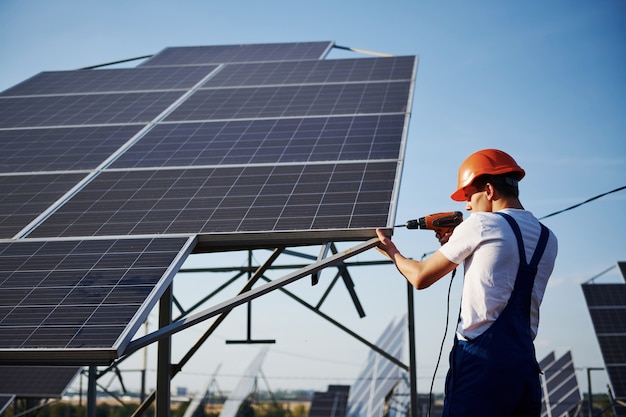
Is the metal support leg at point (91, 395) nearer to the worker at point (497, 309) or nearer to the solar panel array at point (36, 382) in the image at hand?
the worker at point (497, 309)

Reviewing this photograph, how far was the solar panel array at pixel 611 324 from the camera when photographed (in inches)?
704

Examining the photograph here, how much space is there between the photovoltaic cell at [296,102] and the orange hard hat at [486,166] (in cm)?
574

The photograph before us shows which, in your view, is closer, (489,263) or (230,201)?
(489,263)

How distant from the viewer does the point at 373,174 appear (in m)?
7.43

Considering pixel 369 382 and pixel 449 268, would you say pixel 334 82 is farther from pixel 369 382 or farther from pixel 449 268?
pixel 369 382

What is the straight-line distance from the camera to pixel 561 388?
19.7m

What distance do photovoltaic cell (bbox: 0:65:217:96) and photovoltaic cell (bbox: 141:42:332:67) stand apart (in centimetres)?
88

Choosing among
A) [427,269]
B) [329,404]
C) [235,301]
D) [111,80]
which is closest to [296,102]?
[111,80]

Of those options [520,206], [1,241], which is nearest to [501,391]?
[520,206]

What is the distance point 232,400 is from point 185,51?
10193mm

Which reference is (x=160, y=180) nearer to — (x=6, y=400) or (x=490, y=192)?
(x=490, y=192)

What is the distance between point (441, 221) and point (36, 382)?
15.5 m

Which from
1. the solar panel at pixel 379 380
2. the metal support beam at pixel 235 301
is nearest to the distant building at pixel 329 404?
the solar panel at pixel 379 380

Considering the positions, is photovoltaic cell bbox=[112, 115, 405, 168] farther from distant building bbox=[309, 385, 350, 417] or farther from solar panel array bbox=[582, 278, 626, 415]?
distant building bbox=[309, 385, 350, 417]
